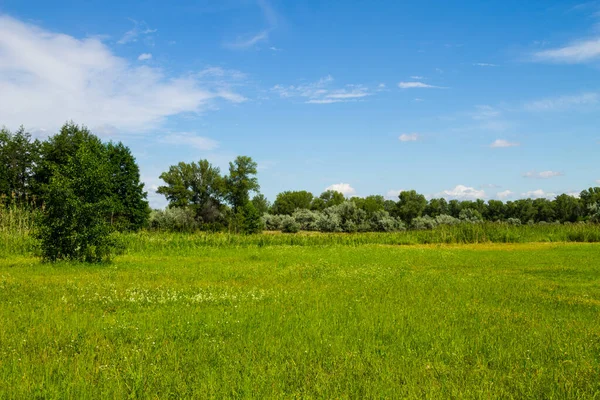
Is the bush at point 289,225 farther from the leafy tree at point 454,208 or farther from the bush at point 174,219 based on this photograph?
the leafy tree at point 454,208

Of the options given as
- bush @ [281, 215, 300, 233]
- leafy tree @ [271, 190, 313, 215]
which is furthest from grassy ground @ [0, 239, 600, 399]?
leafy tree @ [271, 190, 313, 215]

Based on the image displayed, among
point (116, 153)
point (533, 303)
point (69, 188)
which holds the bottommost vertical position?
point (533, 303)

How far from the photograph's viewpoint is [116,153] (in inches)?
2874

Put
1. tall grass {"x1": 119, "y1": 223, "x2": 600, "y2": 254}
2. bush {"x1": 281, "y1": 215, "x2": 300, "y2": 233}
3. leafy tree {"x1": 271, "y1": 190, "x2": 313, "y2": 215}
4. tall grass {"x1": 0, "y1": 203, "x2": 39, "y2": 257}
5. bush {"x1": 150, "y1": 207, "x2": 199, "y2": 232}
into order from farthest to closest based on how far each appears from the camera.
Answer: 1. leafy tree {"x1": 271, "y1": 190, "x2": 313, "y2": 215}
2. bush {"x1": 281, "y1": 215, "x2": 300, "y2": 233}
3. bush {"x1": 150, "y1": 207, "x2": 199, "y2": 232}
4. tall grass {"x1": 119, "y1": 223, "x2": 600, "y2": 254}
5. tall grass {"x1": 0, "y1": 203, "x2": 39, "y2": 257}

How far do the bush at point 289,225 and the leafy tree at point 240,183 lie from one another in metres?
13.9

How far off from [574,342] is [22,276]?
20.2m

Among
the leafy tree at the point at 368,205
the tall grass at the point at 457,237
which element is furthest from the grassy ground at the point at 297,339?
the leafy tree at the point at 368,205

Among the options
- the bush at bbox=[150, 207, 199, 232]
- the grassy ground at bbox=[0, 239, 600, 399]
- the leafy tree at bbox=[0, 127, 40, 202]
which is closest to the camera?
the grassy ground at bbox=[0, 239, 600, 399]

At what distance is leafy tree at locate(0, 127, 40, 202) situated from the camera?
70812 millimetres

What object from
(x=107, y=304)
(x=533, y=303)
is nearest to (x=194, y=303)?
(x=107, y=304)

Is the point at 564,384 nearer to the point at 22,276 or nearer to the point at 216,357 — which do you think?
the point at 216,357

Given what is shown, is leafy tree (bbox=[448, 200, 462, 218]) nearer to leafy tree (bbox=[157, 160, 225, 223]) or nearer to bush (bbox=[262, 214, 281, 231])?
bush (bbox=[262, 214, 281, 231])

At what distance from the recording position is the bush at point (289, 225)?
348ft

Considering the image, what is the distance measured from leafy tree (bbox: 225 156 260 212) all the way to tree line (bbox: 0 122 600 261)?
225 millimetres
